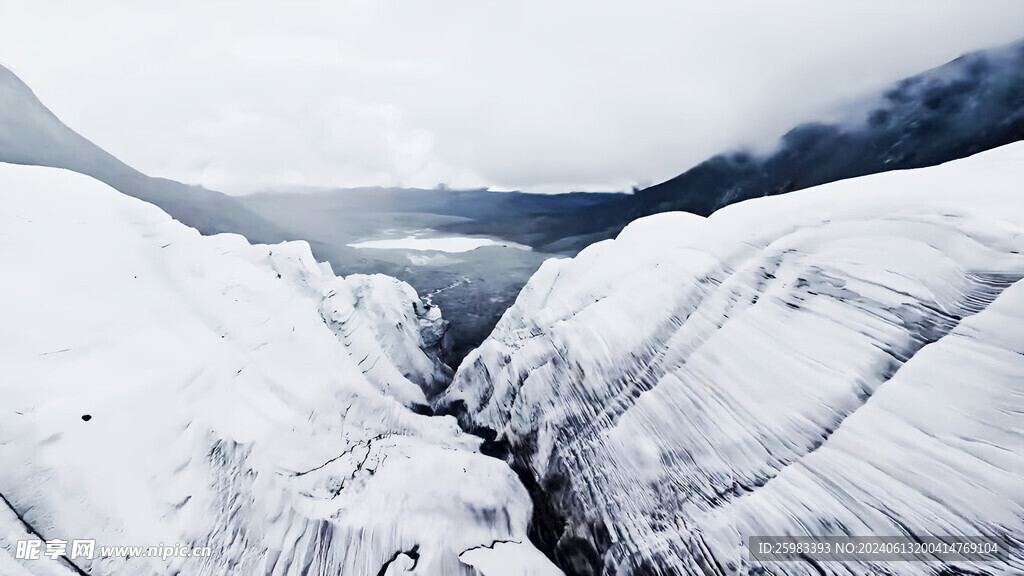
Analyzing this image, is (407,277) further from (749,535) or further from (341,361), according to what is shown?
(749,535)

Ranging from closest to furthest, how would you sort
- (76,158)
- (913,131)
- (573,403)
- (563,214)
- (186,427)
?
1. (186,427)
2. (573,403)
3. (76,158)
4. (913,131)
5. (563,214)

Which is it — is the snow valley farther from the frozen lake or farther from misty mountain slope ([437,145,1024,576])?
the frozen lake

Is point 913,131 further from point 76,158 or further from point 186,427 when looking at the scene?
point 76,158

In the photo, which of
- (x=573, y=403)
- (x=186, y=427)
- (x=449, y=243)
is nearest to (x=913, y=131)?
(x=573, y=403)

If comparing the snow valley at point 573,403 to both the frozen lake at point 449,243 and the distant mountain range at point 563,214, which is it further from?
the frozen lake at point 449,243

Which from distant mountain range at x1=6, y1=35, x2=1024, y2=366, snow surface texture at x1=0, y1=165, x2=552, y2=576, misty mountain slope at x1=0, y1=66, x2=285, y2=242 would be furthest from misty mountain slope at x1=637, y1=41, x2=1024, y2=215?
misty mountain slope at x1=0, y1=66, x2=285, y2=242

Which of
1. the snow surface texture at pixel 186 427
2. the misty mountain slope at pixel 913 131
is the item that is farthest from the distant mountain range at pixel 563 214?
the snow surface texture at pixel 186 427

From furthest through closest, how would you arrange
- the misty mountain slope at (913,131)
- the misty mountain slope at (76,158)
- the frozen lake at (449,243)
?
the frozen lake at (449,243) < the misty mountain slope at (913,131) < the misty mountain slope at (76,158)
